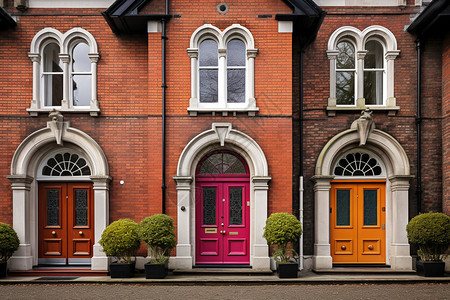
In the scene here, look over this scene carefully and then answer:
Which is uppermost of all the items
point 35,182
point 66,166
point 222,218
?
point 66,166

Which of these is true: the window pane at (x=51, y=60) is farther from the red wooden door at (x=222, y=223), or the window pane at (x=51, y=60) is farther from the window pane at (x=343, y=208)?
the window pane at (x=343, y=208)

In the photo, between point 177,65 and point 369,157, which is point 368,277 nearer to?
point 369,157

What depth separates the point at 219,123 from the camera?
36.3 feet

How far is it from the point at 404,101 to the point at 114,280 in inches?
357

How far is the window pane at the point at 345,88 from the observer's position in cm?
1191

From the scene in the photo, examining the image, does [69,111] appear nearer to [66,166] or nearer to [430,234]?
[66,166]

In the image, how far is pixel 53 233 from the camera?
11406mm

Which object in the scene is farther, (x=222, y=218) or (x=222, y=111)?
(x=222, y=218)

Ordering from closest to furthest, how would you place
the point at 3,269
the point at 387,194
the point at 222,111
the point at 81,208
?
the point at 3,269 → the point at 222,111 → the point at 81,208 → the point at 387,194

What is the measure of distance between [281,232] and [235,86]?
4141 mm

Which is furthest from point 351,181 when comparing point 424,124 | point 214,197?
point 214,197

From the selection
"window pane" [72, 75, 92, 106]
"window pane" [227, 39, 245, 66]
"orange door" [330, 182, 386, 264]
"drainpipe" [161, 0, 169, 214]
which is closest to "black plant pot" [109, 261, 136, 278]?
"drainpipe" [161, 0, 169, 214]

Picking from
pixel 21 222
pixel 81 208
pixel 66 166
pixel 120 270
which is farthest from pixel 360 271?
pixel 21 222

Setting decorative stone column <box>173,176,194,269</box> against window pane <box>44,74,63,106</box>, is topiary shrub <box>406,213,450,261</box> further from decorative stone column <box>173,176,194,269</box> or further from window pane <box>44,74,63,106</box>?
window pane <box>44,74,63,106</box>
